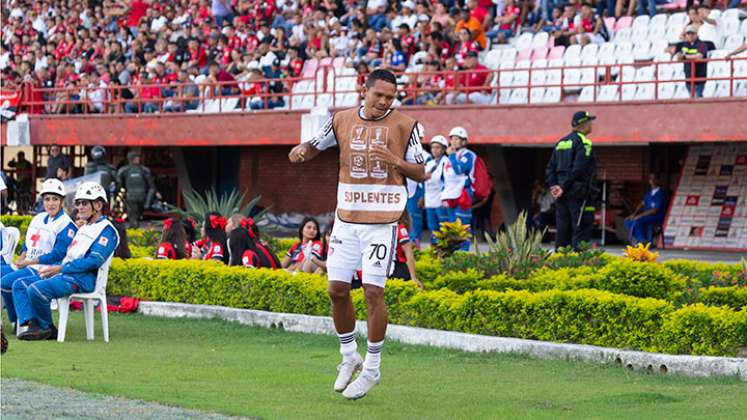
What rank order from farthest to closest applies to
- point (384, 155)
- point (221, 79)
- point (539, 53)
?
point (221, 79) → point (539, 53) → point (384, 155)

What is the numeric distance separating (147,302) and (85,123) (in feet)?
61.8

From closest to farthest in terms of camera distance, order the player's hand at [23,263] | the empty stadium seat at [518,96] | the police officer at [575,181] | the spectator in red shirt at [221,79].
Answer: the player's hand at [23,263] < the police officer at [575,181] < the empty stadium seat at [518,96] < the spectator in red shirt at [221,79]

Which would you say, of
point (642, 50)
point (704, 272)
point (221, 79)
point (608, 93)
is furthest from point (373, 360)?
point (221, 79)

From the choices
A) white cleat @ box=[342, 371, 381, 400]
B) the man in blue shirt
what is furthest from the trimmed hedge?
the man in blue shirt

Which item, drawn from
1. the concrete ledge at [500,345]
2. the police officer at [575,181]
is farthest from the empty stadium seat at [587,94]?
the concrete ledge at [500,345]

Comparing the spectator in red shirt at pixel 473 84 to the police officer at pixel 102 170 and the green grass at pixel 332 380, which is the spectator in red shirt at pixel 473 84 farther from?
the green grass at pixel 332 380

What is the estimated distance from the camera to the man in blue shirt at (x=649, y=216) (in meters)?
24.7

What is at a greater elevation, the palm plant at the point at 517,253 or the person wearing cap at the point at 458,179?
the person wearing cap at the point at 458,179

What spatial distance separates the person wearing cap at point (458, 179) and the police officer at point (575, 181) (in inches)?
70.9

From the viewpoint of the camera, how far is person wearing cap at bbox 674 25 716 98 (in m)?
22.7

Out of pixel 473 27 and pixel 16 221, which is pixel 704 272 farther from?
pixel 16 221

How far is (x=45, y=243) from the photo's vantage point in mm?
13406

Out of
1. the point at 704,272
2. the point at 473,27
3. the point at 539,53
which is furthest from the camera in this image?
the point at 473,27

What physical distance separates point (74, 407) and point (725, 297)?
6.22 metres
